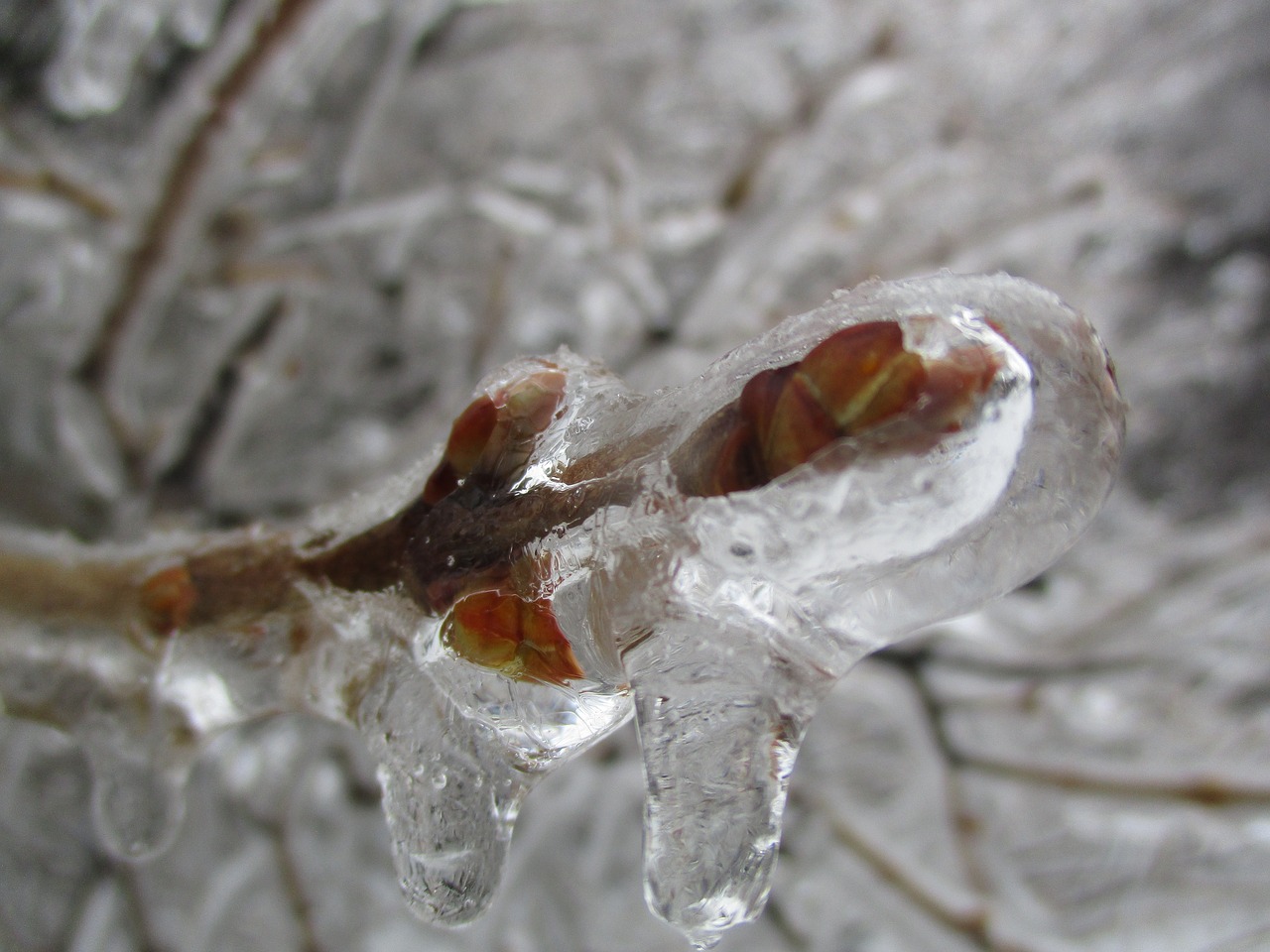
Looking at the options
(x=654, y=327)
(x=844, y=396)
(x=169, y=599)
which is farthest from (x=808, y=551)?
(x=654, y=327)

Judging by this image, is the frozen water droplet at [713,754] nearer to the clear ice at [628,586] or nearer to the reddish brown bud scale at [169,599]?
the clear ice at [628,586]

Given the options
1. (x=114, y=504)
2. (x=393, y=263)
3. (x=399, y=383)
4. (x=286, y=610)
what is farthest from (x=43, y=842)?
(x=286, y=610)

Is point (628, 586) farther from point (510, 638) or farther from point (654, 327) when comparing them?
point (654, 327)

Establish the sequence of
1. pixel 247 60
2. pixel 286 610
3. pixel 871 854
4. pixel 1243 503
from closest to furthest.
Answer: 1. pixel 286 610
2. pixel 247 60
3. pixel 871 854
4. pixel 1243 503

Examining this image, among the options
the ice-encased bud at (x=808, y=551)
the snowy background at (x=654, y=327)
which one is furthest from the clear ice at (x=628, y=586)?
the snowy background at (x=654, y=327)

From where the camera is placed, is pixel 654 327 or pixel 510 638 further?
pixel 654 327

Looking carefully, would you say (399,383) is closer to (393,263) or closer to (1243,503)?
(393,263)
